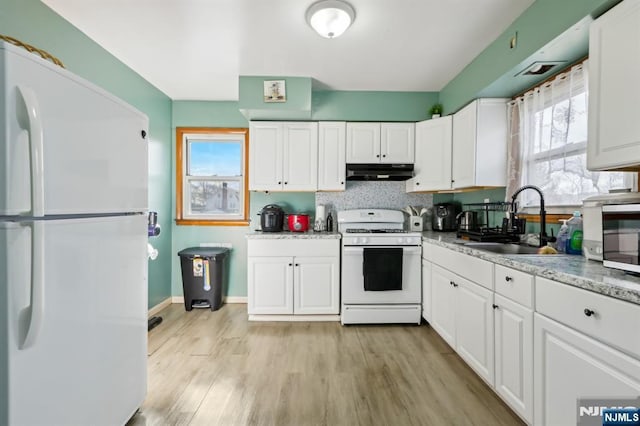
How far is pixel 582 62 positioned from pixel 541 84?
0.36 meters

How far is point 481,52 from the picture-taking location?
8.26 feet

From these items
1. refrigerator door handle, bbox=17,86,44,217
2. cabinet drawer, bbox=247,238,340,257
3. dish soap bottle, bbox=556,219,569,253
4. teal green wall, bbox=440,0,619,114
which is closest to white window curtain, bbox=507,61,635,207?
teal green wall, bbox=440,0,619,114

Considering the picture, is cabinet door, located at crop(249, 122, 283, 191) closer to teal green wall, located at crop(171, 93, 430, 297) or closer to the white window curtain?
teal green wall, located at crop(171, 93, 430, 297)

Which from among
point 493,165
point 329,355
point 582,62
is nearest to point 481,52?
point 582,62

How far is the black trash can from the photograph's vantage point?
3.38m

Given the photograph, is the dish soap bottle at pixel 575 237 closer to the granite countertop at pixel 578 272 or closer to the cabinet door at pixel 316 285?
the granite countertop at pixel 578 272

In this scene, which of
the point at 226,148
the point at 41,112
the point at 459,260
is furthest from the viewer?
the point at 226,148

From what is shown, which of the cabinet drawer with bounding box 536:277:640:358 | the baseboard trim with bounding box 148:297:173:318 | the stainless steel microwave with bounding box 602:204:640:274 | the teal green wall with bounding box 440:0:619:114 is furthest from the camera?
the baseboard trim with bounding box 148:297:173:318

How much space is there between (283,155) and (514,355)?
8.73ft

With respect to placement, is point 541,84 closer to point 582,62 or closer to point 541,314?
point 582,62

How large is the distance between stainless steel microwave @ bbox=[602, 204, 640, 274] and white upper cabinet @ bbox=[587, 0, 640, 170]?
230 millimetres

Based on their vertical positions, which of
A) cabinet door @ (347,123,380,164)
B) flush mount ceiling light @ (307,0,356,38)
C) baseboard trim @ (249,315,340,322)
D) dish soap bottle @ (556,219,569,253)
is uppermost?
flush mount ceiling light @ (307,0,356,38)

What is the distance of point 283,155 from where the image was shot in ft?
10.9

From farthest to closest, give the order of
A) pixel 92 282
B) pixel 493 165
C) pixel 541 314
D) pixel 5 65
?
pixel 493 165
pixel 541 314
pixel 92 282
pixel 5 65
